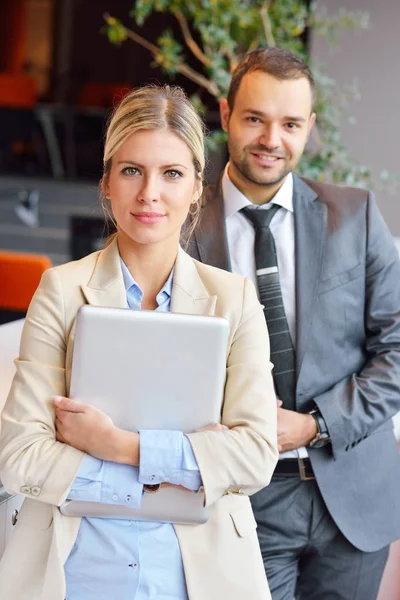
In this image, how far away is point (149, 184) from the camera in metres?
1.72

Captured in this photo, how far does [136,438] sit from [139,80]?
1228 cm

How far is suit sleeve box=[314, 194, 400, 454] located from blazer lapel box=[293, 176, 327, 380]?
0.41ft

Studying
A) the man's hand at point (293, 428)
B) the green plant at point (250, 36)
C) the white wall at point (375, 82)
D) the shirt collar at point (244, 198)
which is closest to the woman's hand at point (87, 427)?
the man's hand at point (293, 428)

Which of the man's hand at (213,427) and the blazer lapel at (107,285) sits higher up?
the blazer lapel at (107,285)

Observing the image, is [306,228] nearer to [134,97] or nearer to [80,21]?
[134,97]

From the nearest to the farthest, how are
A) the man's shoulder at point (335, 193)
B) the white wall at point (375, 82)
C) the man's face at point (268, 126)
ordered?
the man's face at point (268, 126) < the man's shoulder at point (335, 193) < the white wall at point (375, 82)

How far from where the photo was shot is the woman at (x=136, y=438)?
1650 millimetres

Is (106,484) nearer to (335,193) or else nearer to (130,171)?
(130,171)

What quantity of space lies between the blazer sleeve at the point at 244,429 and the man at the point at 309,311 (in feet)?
1.84

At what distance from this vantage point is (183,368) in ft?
5.47

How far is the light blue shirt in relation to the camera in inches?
64.8

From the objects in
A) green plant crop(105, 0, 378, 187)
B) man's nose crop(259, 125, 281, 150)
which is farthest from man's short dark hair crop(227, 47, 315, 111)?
green plant crop(105, 0, 378, 187)

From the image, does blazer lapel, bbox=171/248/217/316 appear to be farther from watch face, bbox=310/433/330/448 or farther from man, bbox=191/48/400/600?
watch face, bbox=310/433/330/448

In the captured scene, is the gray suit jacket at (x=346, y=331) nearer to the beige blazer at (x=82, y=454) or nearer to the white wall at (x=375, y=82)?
the beige blazer at (x=82, y=454)
